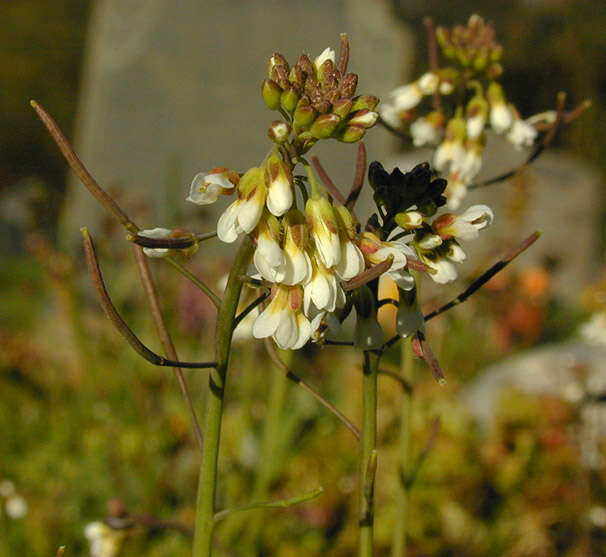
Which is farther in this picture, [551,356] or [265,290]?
[551,356]

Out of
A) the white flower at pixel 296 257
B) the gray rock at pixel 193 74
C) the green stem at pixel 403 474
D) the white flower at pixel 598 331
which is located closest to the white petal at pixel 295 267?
→ the white flower at pixel 296 257

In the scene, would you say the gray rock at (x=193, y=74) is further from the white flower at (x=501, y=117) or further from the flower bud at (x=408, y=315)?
the flower bud at (x=408, y=315)

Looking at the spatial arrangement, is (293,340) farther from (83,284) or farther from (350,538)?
(83,284)

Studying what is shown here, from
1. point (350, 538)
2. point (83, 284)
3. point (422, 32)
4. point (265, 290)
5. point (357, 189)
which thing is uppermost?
point (422, 32)

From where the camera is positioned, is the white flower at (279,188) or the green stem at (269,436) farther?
the green stem at (269,436)

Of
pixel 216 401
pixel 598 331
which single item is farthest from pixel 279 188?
pixel 598 331

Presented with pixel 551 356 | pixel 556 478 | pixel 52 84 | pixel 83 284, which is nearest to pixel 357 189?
pixel 556 478

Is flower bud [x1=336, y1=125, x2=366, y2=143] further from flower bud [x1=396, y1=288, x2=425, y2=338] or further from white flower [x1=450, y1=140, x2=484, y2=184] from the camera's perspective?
white flower [x1=450, y1=140, x2=484, y2=184]

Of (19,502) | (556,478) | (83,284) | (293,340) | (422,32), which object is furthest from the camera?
(422,32)
